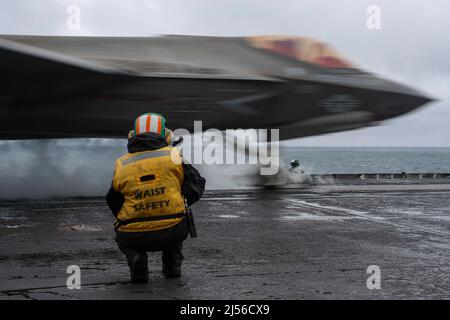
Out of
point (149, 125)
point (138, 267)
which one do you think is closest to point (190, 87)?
point (149, 125)

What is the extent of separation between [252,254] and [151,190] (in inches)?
95.2

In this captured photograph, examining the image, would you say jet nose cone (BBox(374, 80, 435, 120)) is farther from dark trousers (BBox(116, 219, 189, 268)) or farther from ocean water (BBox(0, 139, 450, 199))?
dark trousers (BBox(116, 219, 189, 268))

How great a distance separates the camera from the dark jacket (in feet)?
20.8

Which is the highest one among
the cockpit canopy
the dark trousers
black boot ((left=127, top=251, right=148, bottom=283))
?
the cockpit canopy

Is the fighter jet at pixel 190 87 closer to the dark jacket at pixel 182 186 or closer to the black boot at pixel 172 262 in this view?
the dark jacket at pixel 182 186

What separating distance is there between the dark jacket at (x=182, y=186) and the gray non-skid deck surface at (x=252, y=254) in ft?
2.67

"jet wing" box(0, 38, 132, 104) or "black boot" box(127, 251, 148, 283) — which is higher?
"jet wing" box(0, 38, 132, 104)

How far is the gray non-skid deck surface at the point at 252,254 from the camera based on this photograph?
5992mm

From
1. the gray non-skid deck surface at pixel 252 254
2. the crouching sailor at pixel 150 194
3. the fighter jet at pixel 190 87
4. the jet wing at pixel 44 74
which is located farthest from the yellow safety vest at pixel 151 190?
the fighter jet at pixel 190 87

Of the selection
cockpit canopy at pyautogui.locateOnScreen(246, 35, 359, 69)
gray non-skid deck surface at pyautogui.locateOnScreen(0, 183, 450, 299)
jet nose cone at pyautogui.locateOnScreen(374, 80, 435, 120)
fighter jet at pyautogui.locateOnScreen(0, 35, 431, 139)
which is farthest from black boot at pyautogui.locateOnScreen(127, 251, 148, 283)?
jet nose cone at pyautogui.locateOnScreen(374, 80, 435, 120)

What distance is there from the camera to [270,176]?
2412cm
